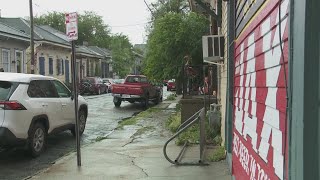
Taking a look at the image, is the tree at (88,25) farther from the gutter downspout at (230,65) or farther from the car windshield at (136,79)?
the gutter downspout at (230,65)

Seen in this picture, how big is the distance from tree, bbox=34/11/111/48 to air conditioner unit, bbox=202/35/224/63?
81.4 meters

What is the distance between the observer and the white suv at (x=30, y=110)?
8.29 meters

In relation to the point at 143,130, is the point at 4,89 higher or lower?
higher

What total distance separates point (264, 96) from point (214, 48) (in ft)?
18.3

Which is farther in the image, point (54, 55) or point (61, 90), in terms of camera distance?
point (54, 55)

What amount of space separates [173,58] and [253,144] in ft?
54.2

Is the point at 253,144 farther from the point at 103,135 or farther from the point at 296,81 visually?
the point at 103,135

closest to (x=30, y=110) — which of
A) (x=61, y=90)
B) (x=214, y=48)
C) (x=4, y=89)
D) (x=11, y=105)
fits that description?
(x=11, y=105)

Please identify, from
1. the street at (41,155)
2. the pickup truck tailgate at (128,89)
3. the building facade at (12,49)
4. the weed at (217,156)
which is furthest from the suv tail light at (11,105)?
the building facade at (12,49)

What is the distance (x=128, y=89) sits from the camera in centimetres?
2356

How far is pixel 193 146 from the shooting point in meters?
9.49

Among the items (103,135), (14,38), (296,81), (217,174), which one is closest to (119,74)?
(14,38)

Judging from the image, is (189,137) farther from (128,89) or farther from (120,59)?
(120,59)

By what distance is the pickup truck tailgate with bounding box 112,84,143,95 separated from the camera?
23.5m
